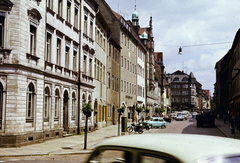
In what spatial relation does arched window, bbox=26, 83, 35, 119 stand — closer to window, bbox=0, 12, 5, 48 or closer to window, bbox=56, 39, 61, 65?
window, bbox=0, 12, 5, 48

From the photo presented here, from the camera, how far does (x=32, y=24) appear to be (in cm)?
2005

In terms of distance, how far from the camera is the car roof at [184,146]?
3.21 metres

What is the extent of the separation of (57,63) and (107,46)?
1719 centimetres

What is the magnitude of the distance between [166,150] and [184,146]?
0.19 meters

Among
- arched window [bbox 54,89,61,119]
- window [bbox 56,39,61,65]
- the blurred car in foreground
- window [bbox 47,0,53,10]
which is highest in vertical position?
window [bbox 47,0,53,10]

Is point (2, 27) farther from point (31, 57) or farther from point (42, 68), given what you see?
point (42, 68)

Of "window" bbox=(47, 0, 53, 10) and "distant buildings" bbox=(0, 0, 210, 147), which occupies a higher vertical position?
"window" bbox=(47, 0, 53, 10)

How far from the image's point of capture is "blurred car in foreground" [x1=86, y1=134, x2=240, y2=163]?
317 cm

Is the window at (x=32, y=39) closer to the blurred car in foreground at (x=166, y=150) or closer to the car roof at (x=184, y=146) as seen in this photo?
the blurred car in foreground at (x=166, y=150)

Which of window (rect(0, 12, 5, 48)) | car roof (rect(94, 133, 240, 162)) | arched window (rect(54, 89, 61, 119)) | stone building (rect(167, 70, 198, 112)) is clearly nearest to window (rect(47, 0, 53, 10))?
window (rect(0, 12, 5, 48))

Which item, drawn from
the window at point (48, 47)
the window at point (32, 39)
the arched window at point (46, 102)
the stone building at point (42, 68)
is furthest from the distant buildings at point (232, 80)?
the window at point (32, 39)

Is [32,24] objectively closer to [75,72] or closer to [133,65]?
[75,72]

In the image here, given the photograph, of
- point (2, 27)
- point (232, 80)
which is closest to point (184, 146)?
point (2, 27)

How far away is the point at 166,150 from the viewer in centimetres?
345
